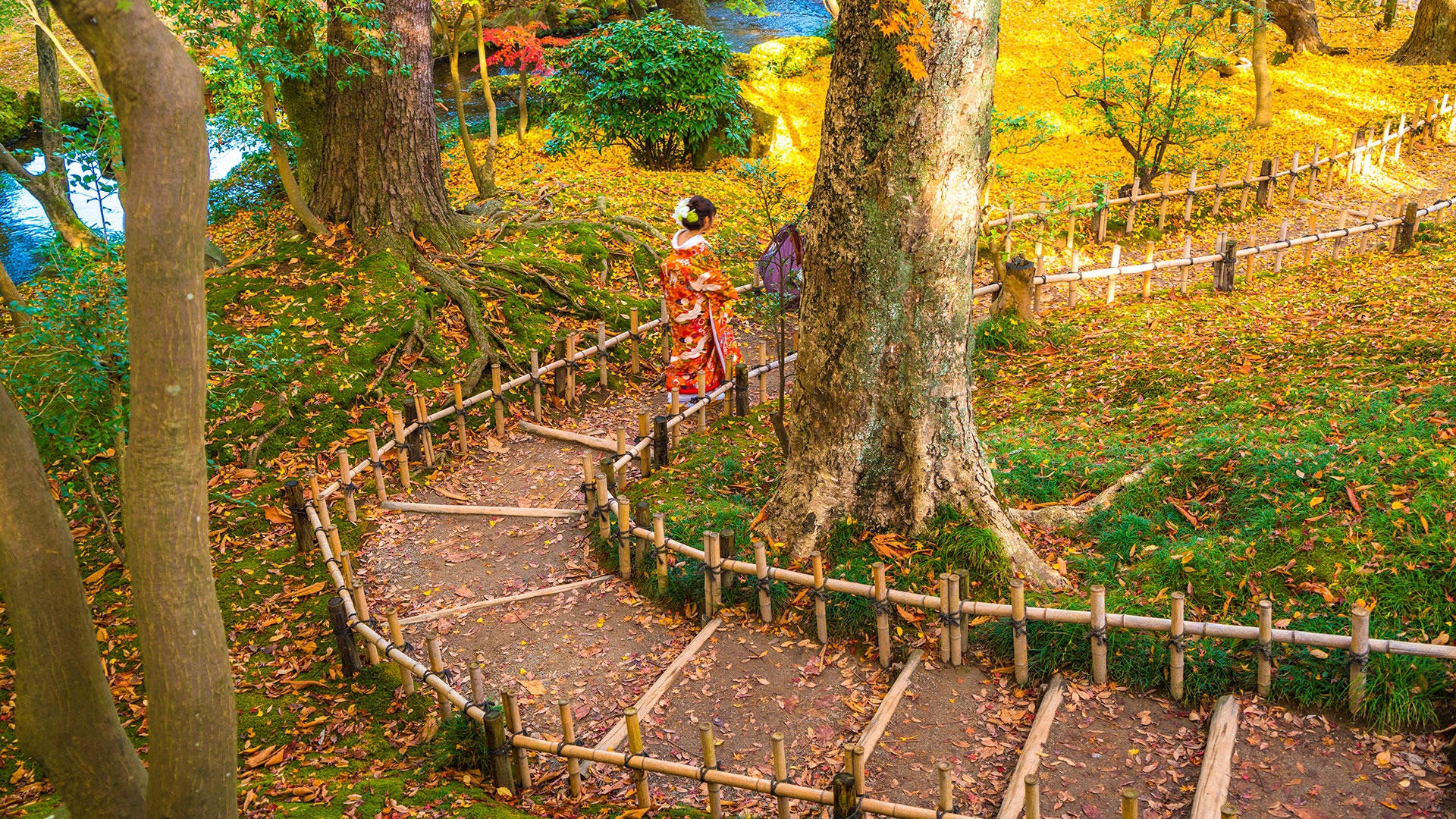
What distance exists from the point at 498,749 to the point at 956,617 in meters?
2.35

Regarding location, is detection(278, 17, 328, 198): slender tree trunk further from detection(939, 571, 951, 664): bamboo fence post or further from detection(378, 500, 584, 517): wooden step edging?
detection(939, 571, 951, 664): bamboo fence post

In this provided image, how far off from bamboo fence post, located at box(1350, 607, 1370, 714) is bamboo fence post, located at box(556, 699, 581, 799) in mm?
3504

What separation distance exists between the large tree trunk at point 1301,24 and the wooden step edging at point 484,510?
17.1 meters

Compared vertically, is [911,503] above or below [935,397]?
below

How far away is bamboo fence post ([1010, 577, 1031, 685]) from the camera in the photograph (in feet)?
15.8

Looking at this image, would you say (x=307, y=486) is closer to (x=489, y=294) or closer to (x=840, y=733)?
(x=489, y=294)

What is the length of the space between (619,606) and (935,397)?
7.42 feet

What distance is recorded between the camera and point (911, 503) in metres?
5.76

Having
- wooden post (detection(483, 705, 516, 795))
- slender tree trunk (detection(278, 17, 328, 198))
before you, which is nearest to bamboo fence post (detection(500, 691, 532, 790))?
wooden post (detection(483, 705, 516, 795))

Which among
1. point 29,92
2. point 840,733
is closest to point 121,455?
point 840,733

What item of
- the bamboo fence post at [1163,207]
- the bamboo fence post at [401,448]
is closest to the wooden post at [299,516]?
the bamboo fence post at [401,448]

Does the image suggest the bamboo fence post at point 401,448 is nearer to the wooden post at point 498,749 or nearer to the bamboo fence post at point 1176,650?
the wooden post at point 498,749

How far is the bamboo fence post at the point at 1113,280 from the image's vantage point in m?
10.0

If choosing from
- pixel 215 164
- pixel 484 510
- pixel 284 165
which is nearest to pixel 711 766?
pixel 484 510
